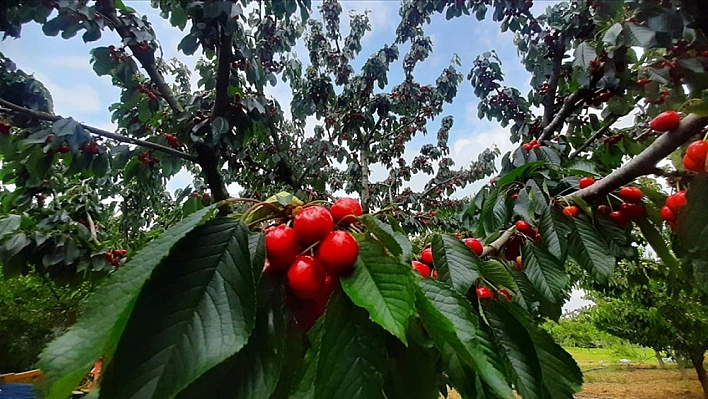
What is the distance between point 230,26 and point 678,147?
52.0 inches

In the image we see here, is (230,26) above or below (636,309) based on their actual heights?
above

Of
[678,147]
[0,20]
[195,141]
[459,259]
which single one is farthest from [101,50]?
[678,147]

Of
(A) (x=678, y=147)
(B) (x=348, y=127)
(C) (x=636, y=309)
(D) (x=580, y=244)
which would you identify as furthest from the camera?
(C) (x=636, y=309)

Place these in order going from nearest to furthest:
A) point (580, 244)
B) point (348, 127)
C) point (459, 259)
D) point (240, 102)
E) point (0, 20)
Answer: point (459, 259) → point (580, 244) → point (0, 20) → point (240, 102) → point (348, 127)

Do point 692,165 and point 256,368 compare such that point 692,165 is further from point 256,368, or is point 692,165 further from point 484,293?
point 256,368

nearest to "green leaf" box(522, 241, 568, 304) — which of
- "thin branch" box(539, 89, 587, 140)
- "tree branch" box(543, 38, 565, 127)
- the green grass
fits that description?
"thin branch" box(539, 89, 587, 140)

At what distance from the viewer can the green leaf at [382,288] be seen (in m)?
0.29

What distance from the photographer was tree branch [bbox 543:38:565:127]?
A: 1.96 meters

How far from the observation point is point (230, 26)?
140cm

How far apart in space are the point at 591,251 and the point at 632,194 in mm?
151

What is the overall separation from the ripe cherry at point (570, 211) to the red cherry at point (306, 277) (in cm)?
63

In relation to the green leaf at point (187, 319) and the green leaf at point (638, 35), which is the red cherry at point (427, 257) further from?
the green leaf at point (638, 35)

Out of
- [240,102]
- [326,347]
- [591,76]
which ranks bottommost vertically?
[326,347]

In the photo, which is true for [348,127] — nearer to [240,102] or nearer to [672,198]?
[240,102]
